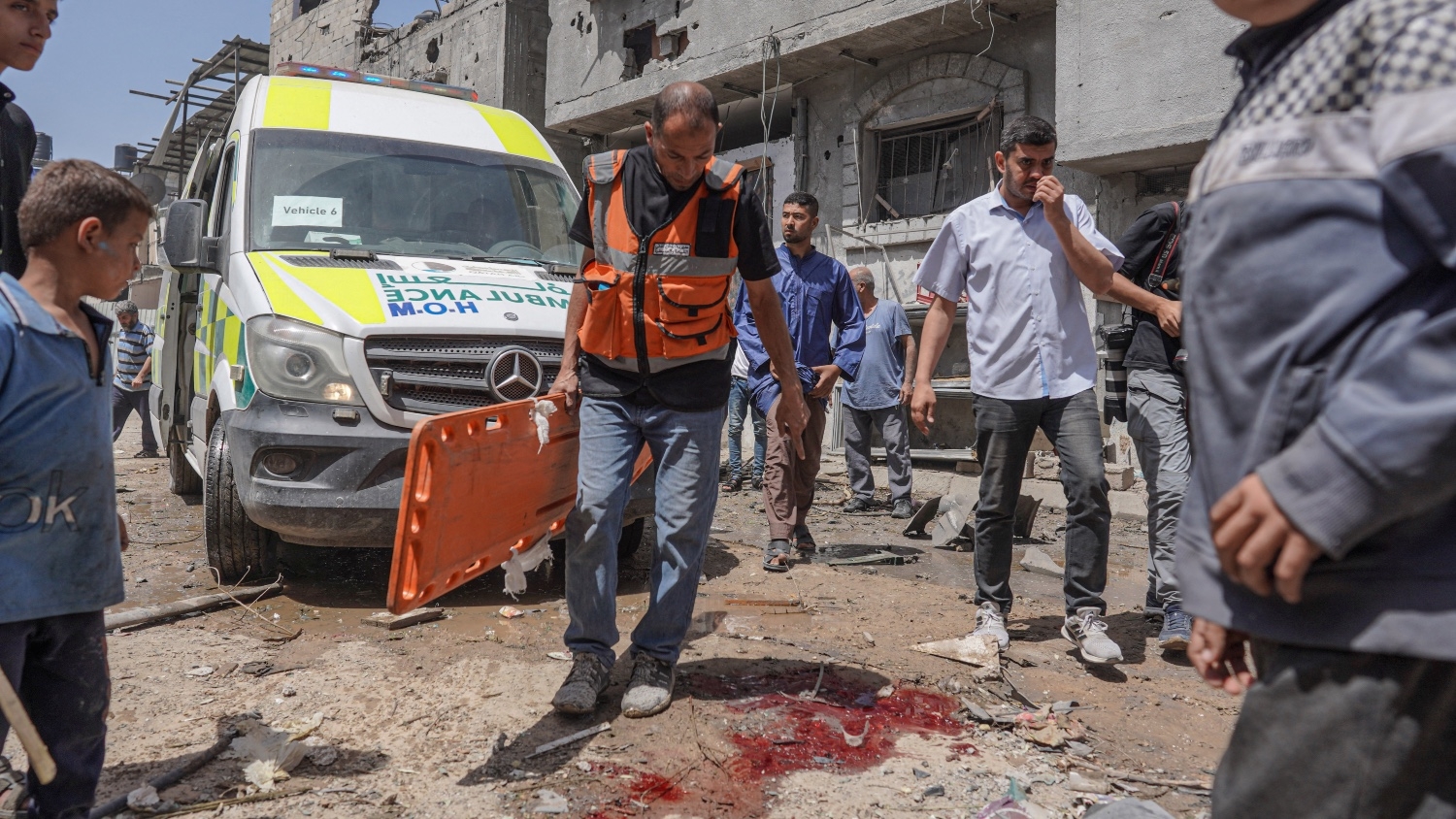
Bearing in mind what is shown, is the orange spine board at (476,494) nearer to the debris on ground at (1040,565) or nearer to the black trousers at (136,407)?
the debris on ground at (1040,565)

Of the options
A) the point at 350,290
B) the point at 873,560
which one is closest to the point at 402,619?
the point at 350,290

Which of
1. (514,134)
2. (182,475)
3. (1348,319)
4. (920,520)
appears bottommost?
(182,475)

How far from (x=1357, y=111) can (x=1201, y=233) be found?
0.76 ft

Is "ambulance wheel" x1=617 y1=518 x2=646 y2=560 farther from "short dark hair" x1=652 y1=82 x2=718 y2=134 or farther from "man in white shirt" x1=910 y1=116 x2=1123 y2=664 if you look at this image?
"short dark hair" x1=652 y1=82 x2=718 y2=134

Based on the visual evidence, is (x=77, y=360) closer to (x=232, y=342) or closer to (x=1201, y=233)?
(x=1201, y=233)

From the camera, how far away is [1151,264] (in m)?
4.40

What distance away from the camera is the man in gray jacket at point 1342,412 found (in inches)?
43.1

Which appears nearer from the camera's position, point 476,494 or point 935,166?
point 476,494

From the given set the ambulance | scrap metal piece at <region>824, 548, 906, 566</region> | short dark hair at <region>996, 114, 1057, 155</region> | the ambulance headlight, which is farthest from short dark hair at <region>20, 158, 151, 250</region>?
scrap metal piece at <region>824, 548, 906, 566</region>

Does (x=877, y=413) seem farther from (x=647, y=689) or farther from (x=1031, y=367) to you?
(x=647, y=689)

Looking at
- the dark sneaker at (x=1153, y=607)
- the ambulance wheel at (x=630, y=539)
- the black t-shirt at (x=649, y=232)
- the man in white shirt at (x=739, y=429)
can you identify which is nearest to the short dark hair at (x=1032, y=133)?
the black t-shirt at (x=649, y=232)

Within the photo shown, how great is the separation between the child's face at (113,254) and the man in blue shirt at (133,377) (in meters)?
10.4

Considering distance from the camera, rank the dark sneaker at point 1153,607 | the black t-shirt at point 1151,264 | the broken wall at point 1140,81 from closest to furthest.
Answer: the black t-shirt at point 1151,264
the dark sneaker at point 1153,607
the broken wall at point 1140,81

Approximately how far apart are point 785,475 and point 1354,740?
4684 millimetres
